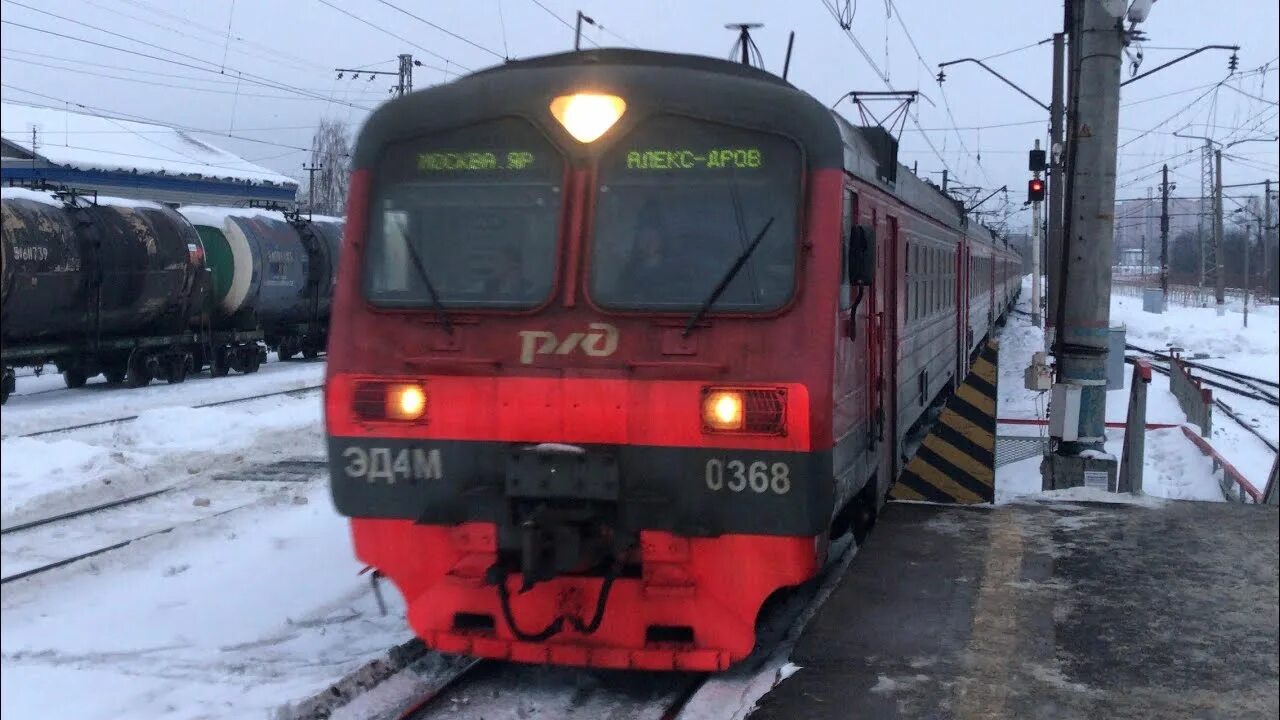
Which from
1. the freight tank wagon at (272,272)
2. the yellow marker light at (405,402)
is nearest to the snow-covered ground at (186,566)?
the yellow marker light at (405,402)

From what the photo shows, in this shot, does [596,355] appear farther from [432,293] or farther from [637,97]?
[637,97]

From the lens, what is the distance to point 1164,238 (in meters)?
31.3

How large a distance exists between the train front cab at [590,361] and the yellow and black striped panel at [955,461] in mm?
3674

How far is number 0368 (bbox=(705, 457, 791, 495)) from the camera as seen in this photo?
16.9 ft

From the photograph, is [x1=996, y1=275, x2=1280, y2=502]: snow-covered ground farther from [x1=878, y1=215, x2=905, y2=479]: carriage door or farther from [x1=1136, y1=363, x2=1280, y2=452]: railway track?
[x1=878, y1=215, x2=905, y2=479]: carriage door

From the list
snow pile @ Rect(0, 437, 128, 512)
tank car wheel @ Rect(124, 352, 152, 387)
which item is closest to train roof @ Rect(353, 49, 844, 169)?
tank car wheel @ Rect(124, 352, 152, 387)

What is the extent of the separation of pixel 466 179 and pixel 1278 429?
642 inches

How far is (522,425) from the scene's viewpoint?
5262 mm

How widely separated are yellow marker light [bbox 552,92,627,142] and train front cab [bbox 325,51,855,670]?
0.05 feet

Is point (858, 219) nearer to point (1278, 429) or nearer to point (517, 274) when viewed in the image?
point (517, 274)

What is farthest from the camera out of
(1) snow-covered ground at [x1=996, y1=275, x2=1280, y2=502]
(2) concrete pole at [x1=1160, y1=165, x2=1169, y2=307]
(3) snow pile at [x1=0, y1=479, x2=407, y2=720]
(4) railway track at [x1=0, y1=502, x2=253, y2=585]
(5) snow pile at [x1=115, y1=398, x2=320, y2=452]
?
(2) concrete pole at [x1=1160, y1=165, x2=1169, y2=307]

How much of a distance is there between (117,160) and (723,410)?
9.04ft

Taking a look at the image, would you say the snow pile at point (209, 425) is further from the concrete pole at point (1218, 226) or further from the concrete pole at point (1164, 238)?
the concrete pole at point (1164, 238)

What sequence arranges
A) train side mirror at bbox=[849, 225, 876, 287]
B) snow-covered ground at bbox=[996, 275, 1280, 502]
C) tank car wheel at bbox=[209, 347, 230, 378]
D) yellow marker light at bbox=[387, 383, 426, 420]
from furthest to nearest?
tank car wheel at bbox=[209, 347, 230, 378] → snow-covered ground at bbox=[996, 275, 1280, 502] → train side mirror at bbox=[849, 225, 876, 287] → yellow marker light at bbox=[387, 383, 426, 420]
